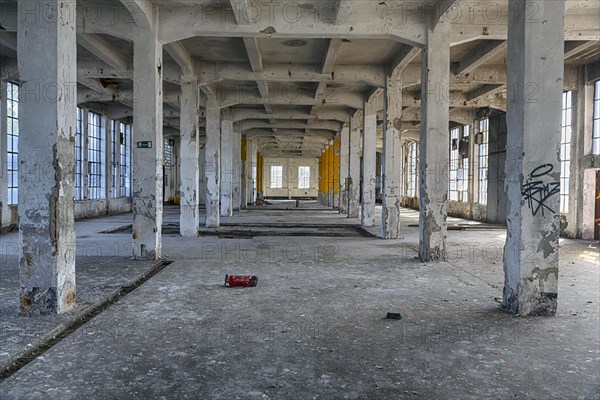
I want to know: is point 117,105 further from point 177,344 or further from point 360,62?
point 177,344

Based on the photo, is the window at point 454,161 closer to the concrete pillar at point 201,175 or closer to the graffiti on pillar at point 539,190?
the concrete pillar at point 201,175


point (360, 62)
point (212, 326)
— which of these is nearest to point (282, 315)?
point (212, 326)

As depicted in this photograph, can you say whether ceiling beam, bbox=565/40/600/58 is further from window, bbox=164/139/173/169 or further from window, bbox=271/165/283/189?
window, bbox=271/165/283/189

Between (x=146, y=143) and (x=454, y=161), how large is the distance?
17.5 meters

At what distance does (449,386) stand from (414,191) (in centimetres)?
2735

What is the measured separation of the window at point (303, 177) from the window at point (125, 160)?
26.6m

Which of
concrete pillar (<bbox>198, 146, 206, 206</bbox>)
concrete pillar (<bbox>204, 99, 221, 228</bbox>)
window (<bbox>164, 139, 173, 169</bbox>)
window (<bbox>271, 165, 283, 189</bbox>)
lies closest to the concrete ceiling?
concrete pillar (<bbox>204, 99, 221, 228</bbox>)

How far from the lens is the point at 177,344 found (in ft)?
→ 13.6

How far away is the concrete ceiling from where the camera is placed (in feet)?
28.3

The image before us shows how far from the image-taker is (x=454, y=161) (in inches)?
891

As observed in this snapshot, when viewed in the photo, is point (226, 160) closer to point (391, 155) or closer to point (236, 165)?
point (236, 165)

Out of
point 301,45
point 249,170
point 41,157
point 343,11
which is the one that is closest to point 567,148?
point 301,45

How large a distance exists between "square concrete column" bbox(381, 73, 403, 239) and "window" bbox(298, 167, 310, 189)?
3692 centimetres

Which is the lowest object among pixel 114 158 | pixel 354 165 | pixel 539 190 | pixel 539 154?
pixel 539 190
